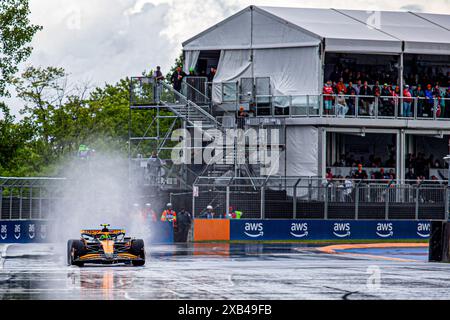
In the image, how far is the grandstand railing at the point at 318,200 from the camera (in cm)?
4031

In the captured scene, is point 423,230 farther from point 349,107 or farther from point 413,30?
point 413,30

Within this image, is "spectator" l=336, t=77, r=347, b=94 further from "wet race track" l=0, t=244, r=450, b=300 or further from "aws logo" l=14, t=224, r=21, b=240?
"aws logo" l=14, t=224, r=21, b=240

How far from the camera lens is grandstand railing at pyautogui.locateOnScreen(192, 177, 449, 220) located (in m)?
40.3

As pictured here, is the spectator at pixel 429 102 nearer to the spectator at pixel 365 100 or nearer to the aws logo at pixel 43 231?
the spectator at pixel 365 100

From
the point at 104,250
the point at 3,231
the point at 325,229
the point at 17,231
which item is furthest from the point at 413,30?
the point at 104,250

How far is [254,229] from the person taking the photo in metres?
40.8

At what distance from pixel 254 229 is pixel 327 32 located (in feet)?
38.0

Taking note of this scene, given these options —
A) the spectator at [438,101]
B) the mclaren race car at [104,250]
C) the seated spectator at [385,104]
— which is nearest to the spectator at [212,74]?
the seated spectator at [385,104]

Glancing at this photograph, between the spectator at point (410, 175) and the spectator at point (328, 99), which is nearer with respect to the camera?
the spectator at point (328, 99)

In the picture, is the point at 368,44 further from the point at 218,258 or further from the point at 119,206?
the point at 218,258

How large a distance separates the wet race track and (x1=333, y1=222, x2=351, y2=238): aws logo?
28.5ft

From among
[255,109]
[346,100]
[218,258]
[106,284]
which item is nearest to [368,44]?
[346,100]

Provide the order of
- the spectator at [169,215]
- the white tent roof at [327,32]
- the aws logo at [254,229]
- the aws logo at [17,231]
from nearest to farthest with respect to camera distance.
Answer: the aws logo at [17,231], the spectator at [169,215], the aws logo at [254,229], the white tent roof at [327,32]
